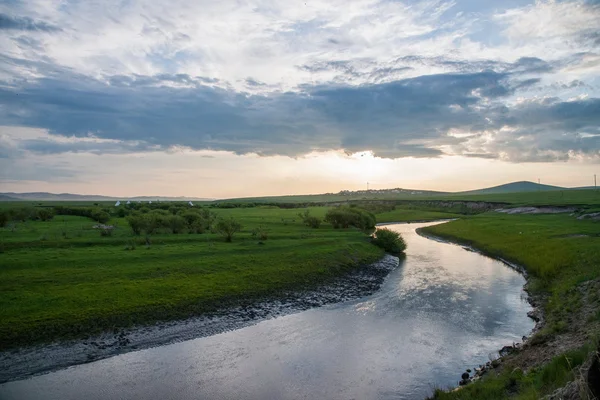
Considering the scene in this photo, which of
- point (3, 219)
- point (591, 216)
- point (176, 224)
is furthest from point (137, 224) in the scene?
point (591, 216)

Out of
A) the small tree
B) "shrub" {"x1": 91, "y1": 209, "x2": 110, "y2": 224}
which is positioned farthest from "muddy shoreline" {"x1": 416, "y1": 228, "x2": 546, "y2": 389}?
"shrub" {"x1": 91, "y1": 209, "x2": 110, "y2": 224}

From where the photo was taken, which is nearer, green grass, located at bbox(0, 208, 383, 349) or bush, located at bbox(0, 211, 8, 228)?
green grass, located at bbox(0, 208, 383, 349)

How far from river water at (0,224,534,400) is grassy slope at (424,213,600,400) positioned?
8.42ft

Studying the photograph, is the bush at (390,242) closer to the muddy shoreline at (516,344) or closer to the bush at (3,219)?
the muddy shoreline at (516,344)

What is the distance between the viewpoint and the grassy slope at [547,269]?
13570 mm

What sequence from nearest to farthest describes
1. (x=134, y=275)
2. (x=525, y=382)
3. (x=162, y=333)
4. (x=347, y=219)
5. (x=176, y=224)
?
(x=525, y=382) → (x=162, y=333) → (x=134, y=275) → (x=176, y=224) → (x=347, y=219)

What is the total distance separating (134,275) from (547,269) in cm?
3718

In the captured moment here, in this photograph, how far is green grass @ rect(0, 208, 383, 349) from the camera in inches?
1001

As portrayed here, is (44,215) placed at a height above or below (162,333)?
above

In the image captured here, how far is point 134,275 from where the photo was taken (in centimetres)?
3309

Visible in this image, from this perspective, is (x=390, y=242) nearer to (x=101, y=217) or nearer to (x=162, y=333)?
(x=162, y=333)

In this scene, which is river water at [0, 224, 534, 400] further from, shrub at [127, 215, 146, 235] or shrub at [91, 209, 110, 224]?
Answer: shrub at [91, 209, 110, 224]

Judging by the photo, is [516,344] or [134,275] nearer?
[516,344]

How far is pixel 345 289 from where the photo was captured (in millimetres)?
37844
